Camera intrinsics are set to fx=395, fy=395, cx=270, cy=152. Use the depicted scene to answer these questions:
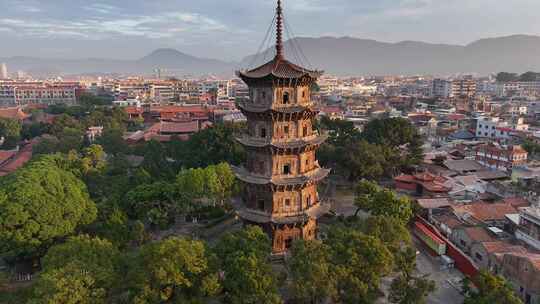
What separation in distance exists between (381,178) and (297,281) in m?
33.6

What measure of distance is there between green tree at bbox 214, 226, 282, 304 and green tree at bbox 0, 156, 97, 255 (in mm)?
13480

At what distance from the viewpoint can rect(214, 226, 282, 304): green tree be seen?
Answer: 1978 cm

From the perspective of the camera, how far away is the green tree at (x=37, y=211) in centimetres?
2645

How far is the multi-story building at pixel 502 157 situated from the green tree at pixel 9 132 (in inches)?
2933

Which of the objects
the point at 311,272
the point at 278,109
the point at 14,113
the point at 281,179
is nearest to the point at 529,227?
the point at 281,179

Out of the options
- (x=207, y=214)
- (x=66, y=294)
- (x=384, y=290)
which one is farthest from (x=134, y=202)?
(x=384, y=290)

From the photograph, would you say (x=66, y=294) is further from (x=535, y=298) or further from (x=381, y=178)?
(x=381, y=178)

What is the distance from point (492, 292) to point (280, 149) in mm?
13760

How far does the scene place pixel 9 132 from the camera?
226 ft

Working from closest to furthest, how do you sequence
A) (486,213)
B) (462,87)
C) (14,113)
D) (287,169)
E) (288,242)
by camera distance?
(287,169)
(288,242)
(486,213)
(14,113)
(462,87)

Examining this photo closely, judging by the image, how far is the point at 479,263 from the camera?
28.8m

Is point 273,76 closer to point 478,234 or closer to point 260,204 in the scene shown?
point 260,204

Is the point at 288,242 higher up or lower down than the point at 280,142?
lower down

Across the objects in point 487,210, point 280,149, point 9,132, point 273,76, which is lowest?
point 487,210
